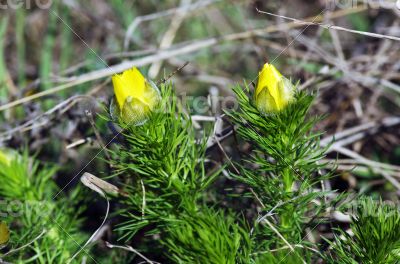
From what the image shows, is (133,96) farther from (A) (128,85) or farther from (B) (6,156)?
(B) (6,156)

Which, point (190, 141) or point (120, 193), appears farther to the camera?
point (120, 193)

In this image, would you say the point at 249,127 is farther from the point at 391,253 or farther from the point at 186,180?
the point at 391,253

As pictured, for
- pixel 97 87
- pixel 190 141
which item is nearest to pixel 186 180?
pixel 190 141

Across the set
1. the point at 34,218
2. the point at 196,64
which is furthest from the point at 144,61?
the point at 34,218

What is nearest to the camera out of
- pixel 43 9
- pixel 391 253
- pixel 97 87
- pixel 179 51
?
pixel 391 253

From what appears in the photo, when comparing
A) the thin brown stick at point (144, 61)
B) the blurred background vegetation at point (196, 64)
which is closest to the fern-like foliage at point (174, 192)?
the blurred background vegetation at point (196, 64)

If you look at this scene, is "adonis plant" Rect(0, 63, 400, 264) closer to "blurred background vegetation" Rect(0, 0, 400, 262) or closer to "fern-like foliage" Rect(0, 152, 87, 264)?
"fern-like foliage" Rect(0, 152, 87, 264)
